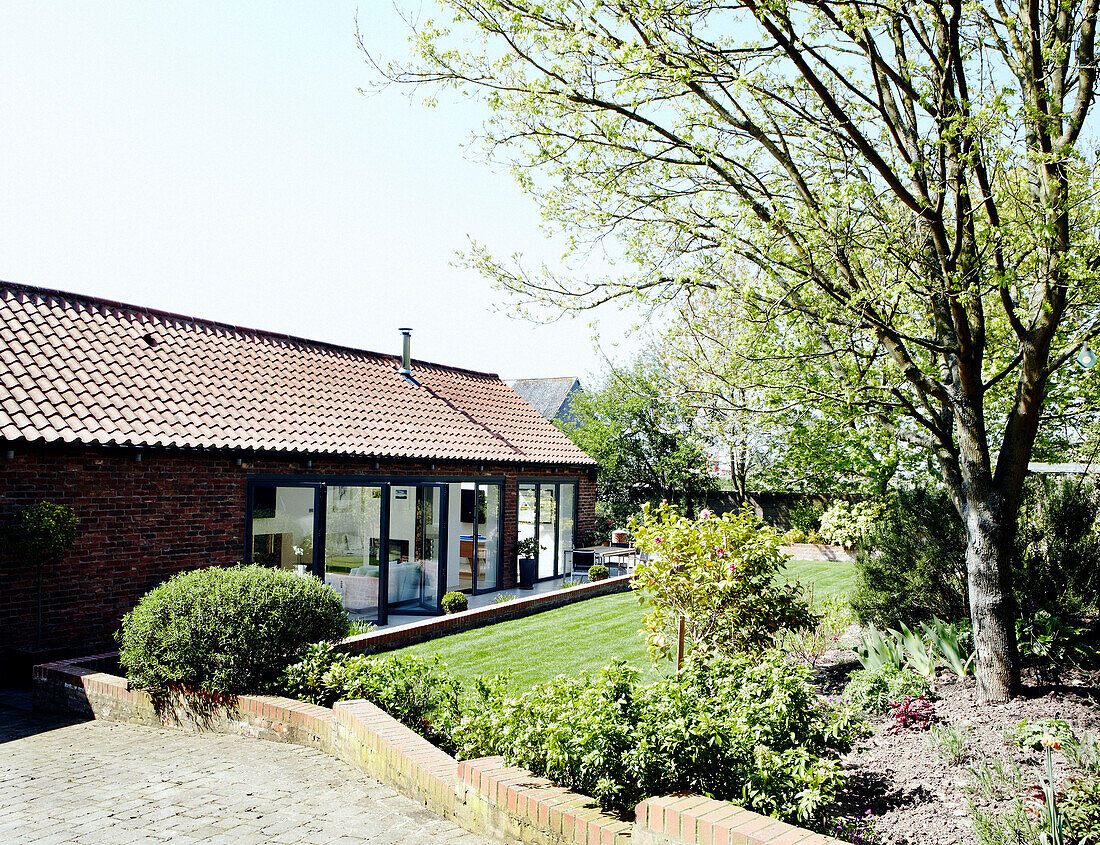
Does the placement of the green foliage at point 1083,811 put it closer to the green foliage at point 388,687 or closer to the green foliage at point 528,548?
the green foliage at point 388,687

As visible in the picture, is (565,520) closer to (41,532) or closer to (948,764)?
(41,532)

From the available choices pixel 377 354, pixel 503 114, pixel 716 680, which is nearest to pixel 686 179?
pixel 503 114

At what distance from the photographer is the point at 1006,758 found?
181 inches

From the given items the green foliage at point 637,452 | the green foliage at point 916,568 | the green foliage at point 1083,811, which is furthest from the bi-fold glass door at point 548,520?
the green foliage at point 1083,811

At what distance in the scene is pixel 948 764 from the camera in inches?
181

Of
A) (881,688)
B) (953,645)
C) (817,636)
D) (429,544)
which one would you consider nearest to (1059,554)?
(953,645)

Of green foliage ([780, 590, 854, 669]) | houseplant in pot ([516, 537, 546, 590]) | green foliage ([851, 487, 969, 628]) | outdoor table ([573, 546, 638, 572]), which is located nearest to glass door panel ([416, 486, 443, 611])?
houseplant in pot ([516, 537, 546, 590])

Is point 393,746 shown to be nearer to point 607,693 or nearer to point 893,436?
point 607,693

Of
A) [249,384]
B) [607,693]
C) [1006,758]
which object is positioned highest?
[249,384]

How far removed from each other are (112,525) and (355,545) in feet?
13.1

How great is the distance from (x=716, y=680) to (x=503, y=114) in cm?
503

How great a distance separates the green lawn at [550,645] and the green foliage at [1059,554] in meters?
3.79

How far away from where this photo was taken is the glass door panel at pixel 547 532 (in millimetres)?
18203

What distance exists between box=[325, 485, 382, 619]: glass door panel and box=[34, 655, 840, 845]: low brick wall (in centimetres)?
441
